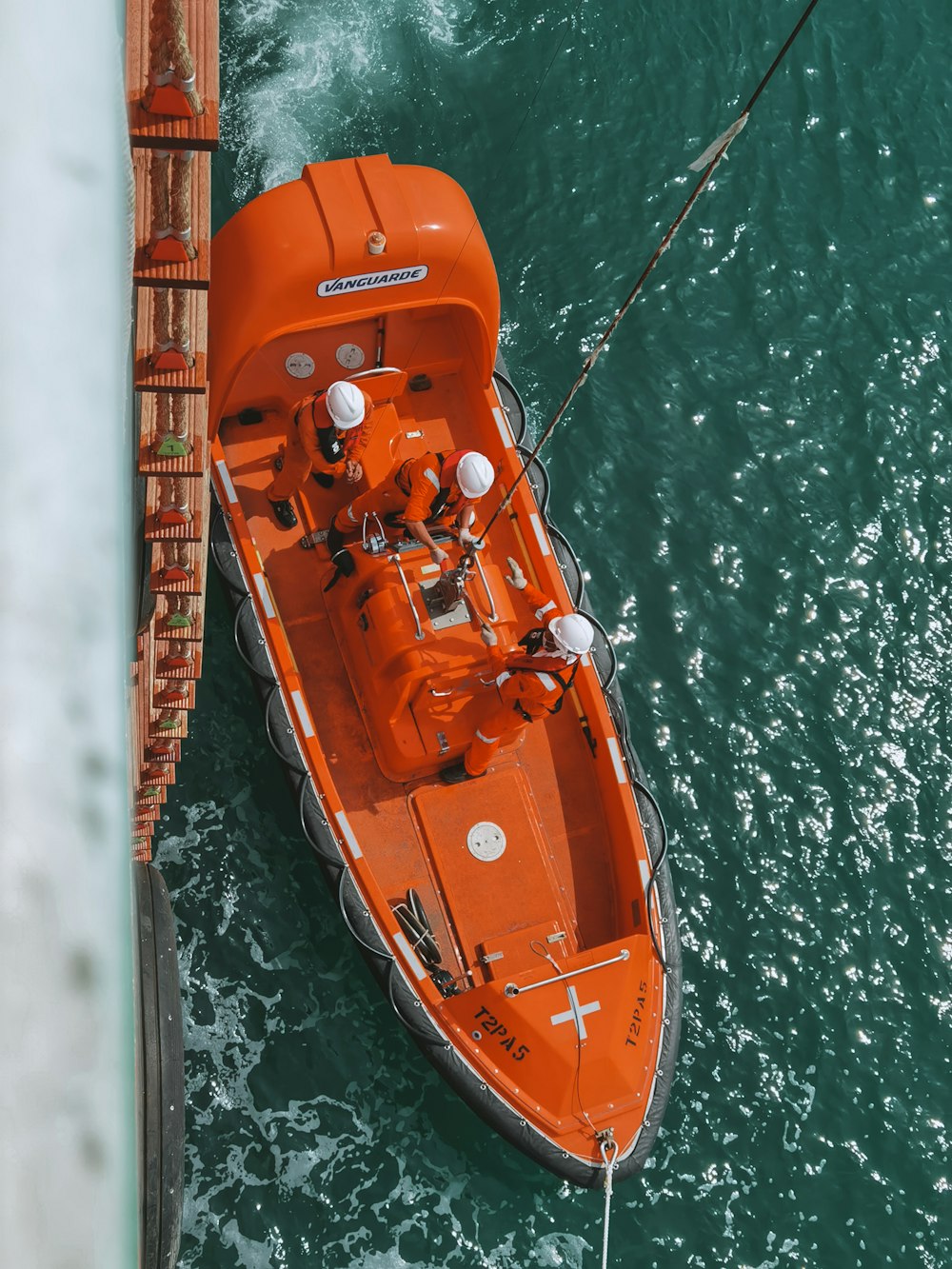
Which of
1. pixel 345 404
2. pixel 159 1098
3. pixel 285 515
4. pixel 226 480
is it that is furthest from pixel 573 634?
pixel 159 1098

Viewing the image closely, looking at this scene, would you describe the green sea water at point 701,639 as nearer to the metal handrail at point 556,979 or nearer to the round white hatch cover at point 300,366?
the metal handrail at point 556,979

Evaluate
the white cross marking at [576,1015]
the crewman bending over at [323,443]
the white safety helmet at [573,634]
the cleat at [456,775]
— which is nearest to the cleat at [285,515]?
the crewman bending over at [323,443]

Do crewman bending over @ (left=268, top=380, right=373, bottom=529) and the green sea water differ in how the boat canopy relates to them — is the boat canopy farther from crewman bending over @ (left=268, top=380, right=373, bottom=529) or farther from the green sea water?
the green sea water

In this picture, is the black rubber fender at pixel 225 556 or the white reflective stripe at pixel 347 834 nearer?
the white reflective stripe at pixel 347 834

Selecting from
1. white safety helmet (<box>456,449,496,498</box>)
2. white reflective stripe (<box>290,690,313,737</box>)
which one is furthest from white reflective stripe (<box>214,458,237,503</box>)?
white safety helmet (<box>456,449,496,498</box>)

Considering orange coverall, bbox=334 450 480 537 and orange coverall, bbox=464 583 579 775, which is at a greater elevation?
orange coverall, bbox=334 450 480 537

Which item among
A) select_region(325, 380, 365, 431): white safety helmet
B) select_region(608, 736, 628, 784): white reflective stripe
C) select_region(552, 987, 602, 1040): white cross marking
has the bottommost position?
select_region(552, 987, 602, 1040): white cross marking

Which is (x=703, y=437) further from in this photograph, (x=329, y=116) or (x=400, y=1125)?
(x=400, y=1125)

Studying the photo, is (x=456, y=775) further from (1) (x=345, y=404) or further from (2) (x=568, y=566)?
(1) (x=345, y=404)

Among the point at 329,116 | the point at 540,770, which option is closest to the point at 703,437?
the point at 540,770
